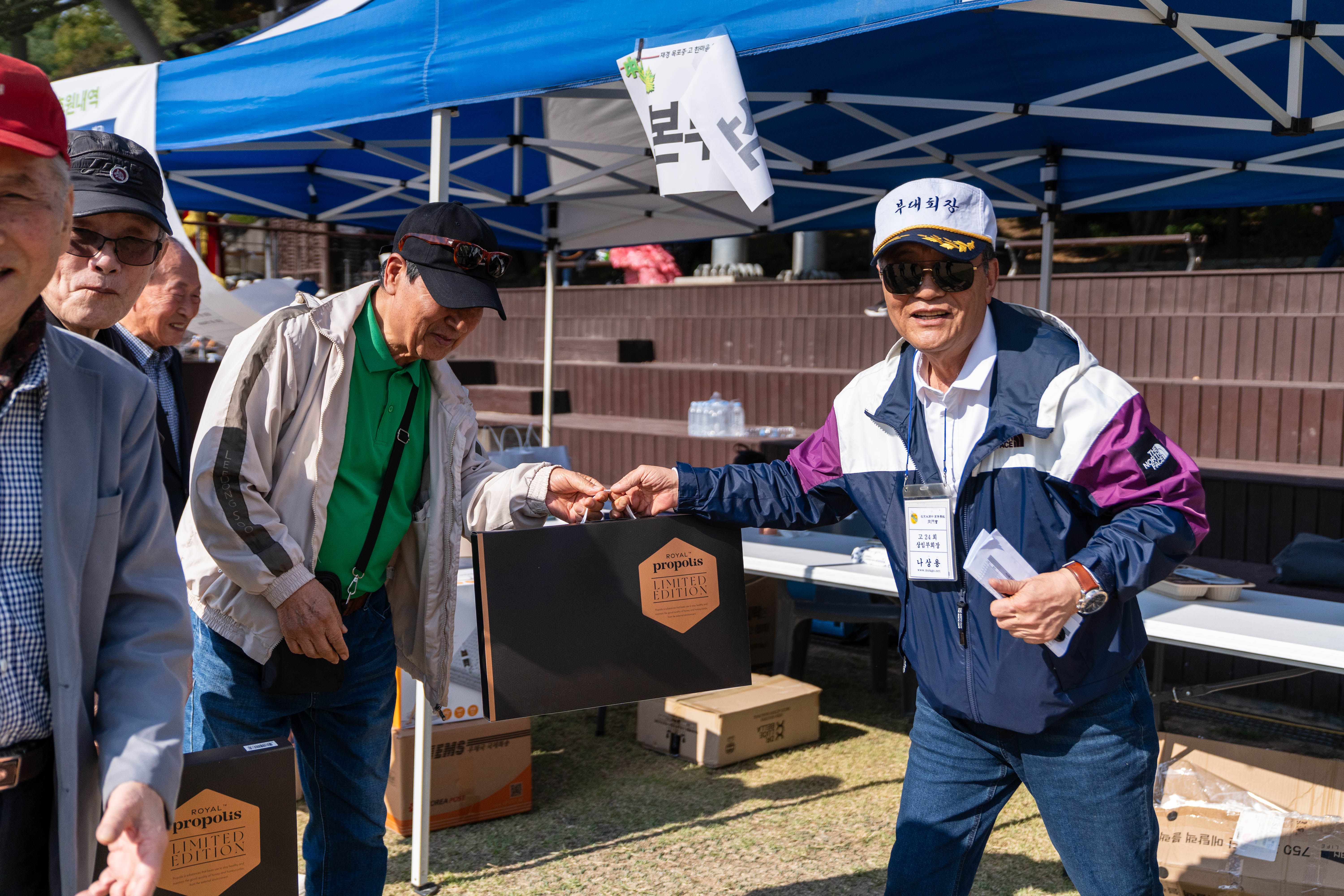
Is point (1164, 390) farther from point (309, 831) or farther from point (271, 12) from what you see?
point (271, 12)

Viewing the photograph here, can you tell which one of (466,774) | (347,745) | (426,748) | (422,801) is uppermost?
(347,745)

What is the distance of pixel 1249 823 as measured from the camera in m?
2.90

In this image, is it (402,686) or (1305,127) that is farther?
(402,686)

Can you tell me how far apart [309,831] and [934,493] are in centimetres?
151

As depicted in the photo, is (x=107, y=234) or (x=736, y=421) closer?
(x=107, y=234)

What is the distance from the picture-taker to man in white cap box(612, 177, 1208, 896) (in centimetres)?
179

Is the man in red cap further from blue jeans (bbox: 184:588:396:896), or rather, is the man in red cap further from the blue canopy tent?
the blue canopy tent

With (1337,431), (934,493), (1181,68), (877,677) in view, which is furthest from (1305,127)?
(1337,431)

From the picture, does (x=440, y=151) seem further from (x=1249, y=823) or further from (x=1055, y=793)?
(x=1249, y=823)

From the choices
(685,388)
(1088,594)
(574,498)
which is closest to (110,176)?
(574,498)

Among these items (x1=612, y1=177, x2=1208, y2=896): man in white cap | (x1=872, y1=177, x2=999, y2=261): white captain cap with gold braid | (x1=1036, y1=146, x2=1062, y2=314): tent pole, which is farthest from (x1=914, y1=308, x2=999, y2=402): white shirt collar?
(x1=1036, y1=146, x2=1062, y2=314): tent pole

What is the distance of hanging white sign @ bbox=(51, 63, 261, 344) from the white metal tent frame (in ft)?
Answer: 0.78

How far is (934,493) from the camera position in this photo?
76.3 inches

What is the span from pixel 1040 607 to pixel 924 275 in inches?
25.0
